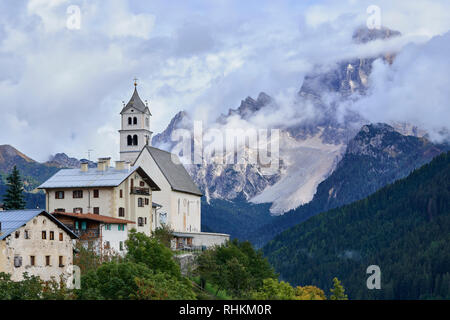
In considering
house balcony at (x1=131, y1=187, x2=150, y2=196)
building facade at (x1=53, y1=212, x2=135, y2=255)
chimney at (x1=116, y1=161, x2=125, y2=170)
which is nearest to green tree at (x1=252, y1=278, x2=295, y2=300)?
building facade at (x1=53, y1=212, x2=135, y2=255)

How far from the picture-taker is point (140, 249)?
307 feet

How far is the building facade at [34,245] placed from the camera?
3238 inches

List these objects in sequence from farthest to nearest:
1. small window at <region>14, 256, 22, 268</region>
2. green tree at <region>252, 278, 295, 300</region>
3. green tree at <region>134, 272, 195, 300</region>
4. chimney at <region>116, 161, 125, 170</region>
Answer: chimney at <region>116, 161, 125, 170</region>, green tree at <region>252, 278, 295, 300</region>, small window at <region>14, 256, 22, 268</region>, green tree at <region>134, 272, 195, 300</region>

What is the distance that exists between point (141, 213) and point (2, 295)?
4995 cm

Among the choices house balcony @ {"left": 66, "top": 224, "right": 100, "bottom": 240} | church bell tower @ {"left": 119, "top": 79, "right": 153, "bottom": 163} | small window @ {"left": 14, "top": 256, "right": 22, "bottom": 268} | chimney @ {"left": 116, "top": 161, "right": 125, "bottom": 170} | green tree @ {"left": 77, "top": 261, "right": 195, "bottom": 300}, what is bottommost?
green tree @ {"left": 77, "top": 261, "right": 195, "bottom": 300}

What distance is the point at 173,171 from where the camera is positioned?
141 m

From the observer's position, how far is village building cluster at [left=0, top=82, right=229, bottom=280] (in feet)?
281

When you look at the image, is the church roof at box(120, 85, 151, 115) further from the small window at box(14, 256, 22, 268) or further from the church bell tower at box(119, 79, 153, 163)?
the small window at box(14, 256, 22, 268)

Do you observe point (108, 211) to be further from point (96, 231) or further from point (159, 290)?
point (159, 290)

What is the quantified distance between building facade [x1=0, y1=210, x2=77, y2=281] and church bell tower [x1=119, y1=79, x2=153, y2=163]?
6353 centimetres

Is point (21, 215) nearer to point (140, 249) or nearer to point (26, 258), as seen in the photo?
point (26, 258)

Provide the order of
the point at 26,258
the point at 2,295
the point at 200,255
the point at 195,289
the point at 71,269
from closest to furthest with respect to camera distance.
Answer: the point at 2,295 → the point at 26,258 → the point at 71,269 → the point at 195,289 → the point at 200,255

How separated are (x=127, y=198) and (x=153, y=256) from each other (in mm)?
22596
